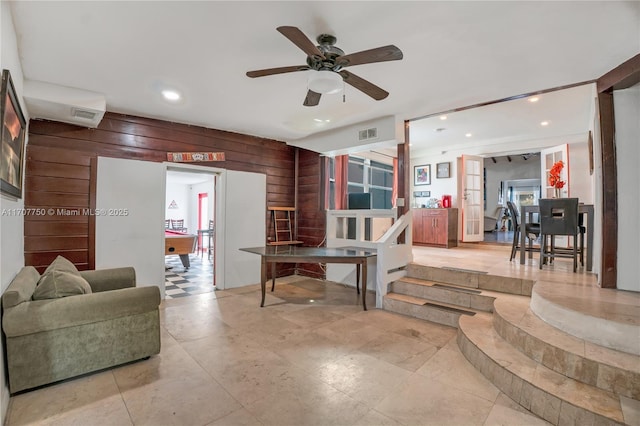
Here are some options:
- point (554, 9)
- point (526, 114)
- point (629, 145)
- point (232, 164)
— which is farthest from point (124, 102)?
point (526, 114)

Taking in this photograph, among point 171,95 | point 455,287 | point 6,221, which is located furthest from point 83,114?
point 455,287

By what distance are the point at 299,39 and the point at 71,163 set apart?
11.7 feet

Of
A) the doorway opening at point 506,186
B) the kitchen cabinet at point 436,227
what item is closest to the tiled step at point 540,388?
the kitchen cabinet at point 436,227

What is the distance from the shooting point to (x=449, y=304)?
142 inches

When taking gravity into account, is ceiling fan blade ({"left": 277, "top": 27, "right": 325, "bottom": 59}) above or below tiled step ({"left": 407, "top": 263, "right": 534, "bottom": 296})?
above

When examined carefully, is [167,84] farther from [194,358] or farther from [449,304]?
[449,304]

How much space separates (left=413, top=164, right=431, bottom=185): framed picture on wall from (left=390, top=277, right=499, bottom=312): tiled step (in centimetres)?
419

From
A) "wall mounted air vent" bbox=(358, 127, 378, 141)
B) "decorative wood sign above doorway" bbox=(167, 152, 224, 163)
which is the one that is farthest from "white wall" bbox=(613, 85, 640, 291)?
"decorative wood sign above doorway" bbox=(167, 152, 224, 163)

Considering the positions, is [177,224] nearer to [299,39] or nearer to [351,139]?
[351,139]

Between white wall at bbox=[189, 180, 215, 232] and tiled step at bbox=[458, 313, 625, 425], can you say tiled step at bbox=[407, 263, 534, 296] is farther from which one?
white wall at bbox=[189, 180, 215, 232]

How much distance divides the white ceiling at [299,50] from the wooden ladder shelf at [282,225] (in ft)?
7.69

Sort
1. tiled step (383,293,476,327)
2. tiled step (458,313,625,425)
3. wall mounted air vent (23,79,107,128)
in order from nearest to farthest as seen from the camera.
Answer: tiled step (458,313,625,425) < wall mounted air vent (23,79,107,128) < tiled step (383,293,476,327)

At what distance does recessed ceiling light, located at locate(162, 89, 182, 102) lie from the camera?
3442 millimetres

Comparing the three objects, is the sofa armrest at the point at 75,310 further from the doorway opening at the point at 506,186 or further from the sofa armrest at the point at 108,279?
the doorway opening at the point at 506,186
